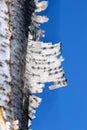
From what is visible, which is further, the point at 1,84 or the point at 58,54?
the point at 58,54

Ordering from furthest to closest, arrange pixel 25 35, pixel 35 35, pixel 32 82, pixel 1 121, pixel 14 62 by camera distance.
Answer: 1. pixel 35 35
2. pixel 32 82
3. pixel 25 35
4. pixel 14 62
5. pixel 1 121

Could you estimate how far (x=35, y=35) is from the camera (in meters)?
1.67

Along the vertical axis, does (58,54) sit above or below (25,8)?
below

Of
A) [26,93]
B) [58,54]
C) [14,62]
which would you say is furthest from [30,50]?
[14,62]

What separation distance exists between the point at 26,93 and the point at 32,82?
11cm

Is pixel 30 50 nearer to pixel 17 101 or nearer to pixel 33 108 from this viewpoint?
pixel 33 108

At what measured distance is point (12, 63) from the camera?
1.07m

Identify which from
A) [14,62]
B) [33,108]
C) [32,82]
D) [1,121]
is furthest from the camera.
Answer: [33,108]

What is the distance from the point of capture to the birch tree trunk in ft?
3.21

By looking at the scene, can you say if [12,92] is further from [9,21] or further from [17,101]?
[9,21]

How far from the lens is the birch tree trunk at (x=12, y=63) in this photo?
978mm

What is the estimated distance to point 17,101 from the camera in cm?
104

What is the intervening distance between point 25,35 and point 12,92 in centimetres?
29

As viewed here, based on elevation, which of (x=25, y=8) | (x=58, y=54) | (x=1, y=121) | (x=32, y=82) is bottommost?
(x=1, y=121)
